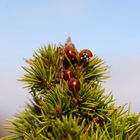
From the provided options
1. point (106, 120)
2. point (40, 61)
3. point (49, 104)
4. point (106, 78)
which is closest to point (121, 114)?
point (106, 120)

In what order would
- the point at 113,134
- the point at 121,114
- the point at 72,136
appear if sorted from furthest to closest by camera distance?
the point at 121,114 < the point at 113,134 < the point at 72,136

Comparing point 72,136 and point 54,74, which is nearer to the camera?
point 72,136

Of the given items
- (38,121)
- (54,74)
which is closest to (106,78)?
(54,74)

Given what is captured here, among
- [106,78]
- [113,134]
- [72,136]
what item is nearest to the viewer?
[72,136]

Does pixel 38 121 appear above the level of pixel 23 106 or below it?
below

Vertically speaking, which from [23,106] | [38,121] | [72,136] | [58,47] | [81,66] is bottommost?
[72,136]

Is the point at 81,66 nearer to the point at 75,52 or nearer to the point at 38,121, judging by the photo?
the point at 75,52
